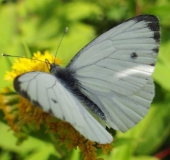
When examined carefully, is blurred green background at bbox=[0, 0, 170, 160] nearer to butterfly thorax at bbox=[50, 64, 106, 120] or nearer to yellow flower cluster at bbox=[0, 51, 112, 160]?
yellow flower cluster at bbox=[0, 51, 112, 160]

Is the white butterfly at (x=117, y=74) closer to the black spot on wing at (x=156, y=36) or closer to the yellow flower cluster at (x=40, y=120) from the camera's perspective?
the black spot on wing at (x=156, y=36)

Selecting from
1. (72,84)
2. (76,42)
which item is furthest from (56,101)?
(76,42)

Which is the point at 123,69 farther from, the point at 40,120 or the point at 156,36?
the point at 40,120

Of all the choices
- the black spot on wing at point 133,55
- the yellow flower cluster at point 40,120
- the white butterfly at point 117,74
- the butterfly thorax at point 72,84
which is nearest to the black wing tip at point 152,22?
the white butterfly at point 117,74

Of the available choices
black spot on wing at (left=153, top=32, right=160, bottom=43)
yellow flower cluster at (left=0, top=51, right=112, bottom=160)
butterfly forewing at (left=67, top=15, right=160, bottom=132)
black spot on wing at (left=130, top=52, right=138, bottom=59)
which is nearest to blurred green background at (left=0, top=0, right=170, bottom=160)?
yellow flower cluster at (left=0, top=51, right=112, bottom=160)

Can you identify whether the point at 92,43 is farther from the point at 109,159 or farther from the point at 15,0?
the point at 15,0
